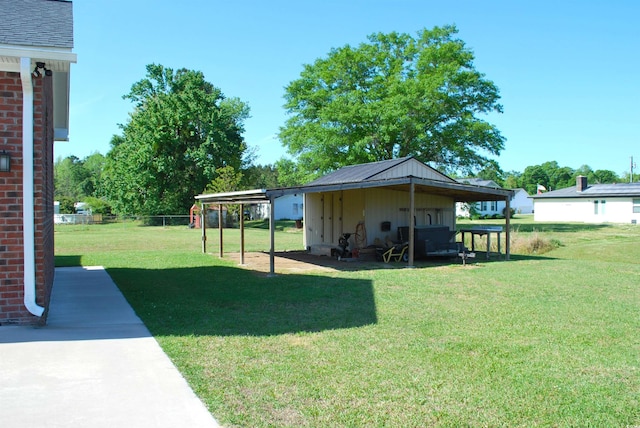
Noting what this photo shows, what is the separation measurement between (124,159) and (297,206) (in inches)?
689

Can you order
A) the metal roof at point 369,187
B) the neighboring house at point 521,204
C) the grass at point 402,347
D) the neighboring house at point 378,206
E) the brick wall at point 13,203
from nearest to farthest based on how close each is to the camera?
the grass at point 402,347 → the brick wall at point 13,203 → the metal roof at point 369,187 → the neighboring house at point 378,206 → the neighboring house at point 521,204

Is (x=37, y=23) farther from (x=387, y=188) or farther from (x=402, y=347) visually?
(x=387, y=188)

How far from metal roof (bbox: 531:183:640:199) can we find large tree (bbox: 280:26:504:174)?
57.3ft

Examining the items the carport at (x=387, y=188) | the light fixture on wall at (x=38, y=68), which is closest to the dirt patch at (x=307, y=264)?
the carport at (x=387, y=188)

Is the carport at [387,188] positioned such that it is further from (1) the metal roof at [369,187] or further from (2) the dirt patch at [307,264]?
(2) the dirt patch at [307,264]

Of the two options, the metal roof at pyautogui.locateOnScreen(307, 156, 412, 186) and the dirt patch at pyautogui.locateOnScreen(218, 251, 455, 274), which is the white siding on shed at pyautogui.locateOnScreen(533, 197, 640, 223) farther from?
the dirt patch at pyautogui.locateOnScreen(218, 251, 455, 274)

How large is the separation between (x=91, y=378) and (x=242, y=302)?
392cm

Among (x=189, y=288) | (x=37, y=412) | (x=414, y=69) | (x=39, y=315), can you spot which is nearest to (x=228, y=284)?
(x=189, y=288)

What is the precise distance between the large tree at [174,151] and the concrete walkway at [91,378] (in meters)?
35.5

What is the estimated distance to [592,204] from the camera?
143 ft

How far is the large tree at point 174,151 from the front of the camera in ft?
134

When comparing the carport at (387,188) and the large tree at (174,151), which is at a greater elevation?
the large tree at (174,151)

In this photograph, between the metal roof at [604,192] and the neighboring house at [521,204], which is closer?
the metal roof at [604,192]

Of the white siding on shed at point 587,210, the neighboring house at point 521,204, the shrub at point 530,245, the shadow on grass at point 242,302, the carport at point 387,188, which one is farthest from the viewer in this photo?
the neighboring house at point 521,204
